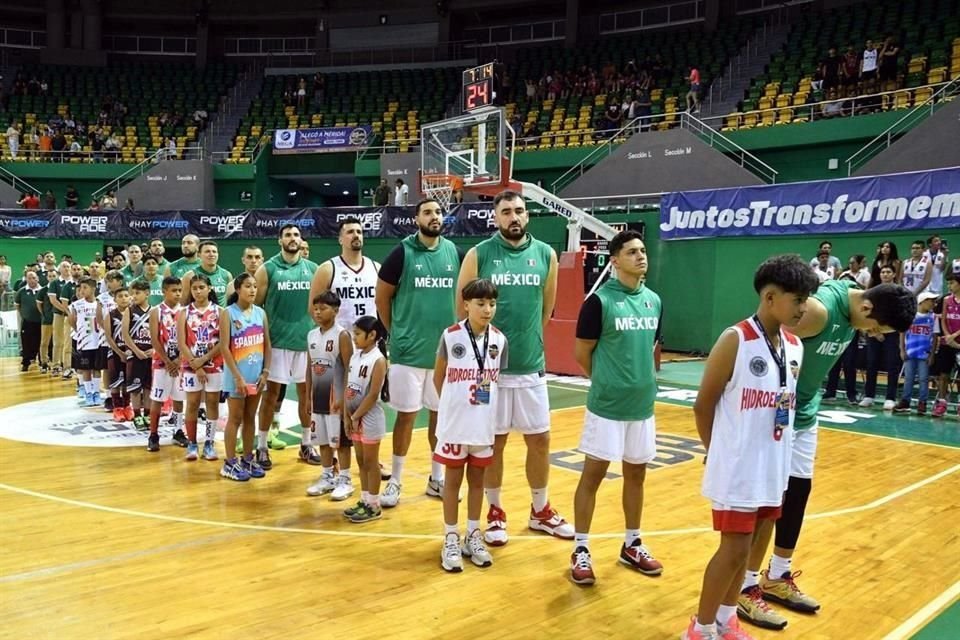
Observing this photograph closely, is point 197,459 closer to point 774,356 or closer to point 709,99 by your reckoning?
point 774,356

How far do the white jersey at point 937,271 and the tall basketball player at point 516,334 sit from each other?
833 cm

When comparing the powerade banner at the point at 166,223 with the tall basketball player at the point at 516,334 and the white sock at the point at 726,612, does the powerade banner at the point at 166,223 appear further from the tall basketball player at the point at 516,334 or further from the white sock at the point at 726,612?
the white sock at the point at 726,612

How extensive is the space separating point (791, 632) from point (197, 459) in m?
5.18

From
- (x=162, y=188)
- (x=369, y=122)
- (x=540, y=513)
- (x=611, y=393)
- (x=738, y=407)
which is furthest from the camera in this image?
(x=369, y=122)

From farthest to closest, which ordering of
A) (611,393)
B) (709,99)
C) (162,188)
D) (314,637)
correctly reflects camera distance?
(162,188), (709,99), (611,393), (314,637)

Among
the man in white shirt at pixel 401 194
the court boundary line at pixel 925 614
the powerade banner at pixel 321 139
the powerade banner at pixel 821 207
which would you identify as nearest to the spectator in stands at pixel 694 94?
the powerade banner at pixel 821 207

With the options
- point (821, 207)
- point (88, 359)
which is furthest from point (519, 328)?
point (821, 207)

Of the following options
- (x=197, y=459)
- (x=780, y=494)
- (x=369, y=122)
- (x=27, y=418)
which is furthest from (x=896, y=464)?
(x=369, y=122)

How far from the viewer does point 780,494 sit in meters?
3.12

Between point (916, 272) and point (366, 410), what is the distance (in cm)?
890

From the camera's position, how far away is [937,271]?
420 inches

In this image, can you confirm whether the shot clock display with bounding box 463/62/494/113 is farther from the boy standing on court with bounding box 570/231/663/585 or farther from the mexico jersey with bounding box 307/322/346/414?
the boy standing on court with bounding box 570/231/663/585

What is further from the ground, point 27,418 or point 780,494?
point 780,494

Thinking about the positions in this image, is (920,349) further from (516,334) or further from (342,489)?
(342,489)
